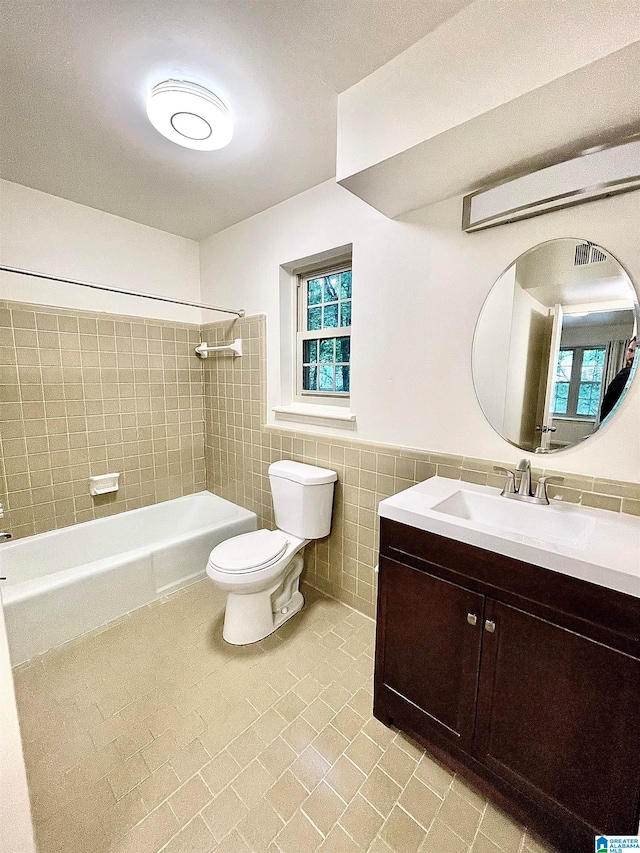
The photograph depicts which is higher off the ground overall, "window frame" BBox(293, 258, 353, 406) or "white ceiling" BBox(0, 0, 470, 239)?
"white ceiling" BBox(0, 0, 470, 239)

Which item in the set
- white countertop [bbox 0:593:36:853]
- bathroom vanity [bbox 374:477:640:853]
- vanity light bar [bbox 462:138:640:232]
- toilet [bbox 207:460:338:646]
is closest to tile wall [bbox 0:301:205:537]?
toilet [bbox 207:460:338:646]

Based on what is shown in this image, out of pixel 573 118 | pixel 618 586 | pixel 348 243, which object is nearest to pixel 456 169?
pixel 573 118

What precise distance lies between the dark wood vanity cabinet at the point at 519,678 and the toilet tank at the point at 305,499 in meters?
0.69

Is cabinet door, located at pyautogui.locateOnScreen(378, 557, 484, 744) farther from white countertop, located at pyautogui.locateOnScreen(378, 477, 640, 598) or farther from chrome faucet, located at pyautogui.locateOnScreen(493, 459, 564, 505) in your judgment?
chrome faucet, located at pyautogui.locateOnScreen(493, 459, 564, 505)

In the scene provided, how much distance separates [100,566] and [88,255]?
1.98 meters

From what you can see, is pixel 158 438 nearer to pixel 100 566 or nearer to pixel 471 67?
pixel 100 566

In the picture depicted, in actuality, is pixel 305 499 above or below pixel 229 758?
above

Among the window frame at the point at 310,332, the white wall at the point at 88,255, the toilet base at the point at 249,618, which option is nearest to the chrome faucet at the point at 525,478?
the window frame at the point at 310,332

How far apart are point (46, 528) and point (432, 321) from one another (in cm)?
268

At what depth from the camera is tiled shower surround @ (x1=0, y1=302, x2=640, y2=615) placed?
194 centimetres

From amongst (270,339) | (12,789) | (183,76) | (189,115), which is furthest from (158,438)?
(12,789)

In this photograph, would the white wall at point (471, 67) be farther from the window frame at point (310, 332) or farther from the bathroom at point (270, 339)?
the window frame at point (310, 332)

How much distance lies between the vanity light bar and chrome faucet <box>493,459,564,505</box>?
929mm

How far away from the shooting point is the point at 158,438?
2725 millimetres
